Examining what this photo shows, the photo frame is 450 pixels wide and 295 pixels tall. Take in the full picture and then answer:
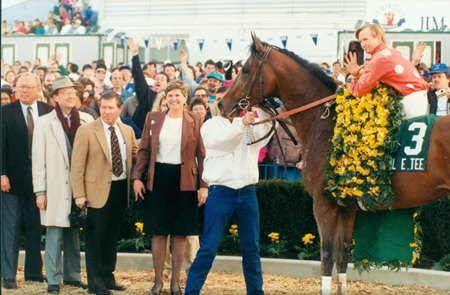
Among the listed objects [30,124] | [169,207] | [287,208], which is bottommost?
[287,208]

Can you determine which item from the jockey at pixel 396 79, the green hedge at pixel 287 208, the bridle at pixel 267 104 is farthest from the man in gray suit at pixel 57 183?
the jockey at pixel 396 79

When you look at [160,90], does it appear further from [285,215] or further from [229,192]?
[229,192]

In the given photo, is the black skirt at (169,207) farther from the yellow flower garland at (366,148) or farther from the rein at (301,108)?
the yellow flower garland at (366,148)

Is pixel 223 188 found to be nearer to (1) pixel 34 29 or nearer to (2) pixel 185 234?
(2) pixel 185 234

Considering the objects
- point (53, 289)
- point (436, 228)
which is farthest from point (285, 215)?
point (53, 289)

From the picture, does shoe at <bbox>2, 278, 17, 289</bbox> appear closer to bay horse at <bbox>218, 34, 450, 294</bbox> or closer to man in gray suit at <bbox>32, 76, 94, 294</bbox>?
man in gray suit at <bbox>32, 76, 94, 294</bbox>

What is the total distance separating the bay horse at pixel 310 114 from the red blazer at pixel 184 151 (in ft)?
2.92

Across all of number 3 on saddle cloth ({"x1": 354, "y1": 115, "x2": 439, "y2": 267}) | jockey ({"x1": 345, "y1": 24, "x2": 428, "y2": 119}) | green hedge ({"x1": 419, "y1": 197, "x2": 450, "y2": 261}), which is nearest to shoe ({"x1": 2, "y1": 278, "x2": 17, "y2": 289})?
number 3 on saddle cloth ({"x1": 354, "y1": 115, "x2": 439, "y2": 267})

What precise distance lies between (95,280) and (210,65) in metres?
7.97

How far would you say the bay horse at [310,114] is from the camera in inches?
303

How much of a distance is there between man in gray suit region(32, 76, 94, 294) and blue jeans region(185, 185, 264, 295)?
1632 millimetres

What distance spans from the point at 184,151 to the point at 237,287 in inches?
61.1

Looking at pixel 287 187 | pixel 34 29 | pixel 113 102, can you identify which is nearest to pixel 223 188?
pixel 113 102

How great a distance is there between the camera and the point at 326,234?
7.67m
